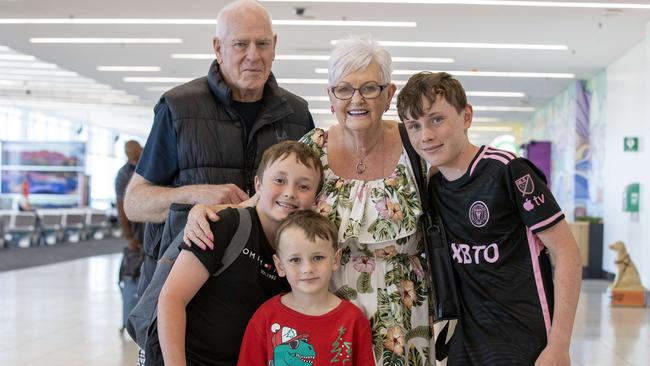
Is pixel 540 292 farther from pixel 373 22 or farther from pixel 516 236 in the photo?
pixel 373 22

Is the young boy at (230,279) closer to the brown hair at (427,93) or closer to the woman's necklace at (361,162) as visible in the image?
the woman's necklace at (361,162)

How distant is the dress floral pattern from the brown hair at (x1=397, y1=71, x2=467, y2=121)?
205 millimetres

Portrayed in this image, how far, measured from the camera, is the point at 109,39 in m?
13.4

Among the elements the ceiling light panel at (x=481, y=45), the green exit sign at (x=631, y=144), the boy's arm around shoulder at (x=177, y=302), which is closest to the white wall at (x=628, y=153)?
the green exit sign at (x=631, y=144)

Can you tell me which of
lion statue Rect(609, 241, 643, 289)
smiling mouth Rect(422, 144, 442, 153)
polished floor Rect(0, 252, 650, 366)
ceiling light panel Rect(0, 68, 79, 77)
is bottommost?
polished floor Rect(0, 252, 650, 366)

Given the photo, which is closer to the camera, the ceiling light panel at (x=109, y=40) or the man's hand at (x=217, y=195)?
the man's hand at (x=217, y=195)

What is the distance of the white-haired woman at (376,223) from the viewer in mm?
2193

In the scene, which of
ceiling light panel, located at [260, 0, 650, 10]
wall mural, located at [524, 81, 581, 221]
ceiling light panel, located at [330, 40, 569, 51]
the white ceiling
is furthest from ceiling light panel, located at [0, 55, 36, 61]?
wall mural, located at [524, 81, 581, 221]

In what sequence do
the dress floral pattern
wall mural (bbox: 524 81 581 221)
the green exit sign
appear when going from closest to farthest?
the dress floral pattern, the green exit sign, wall mural (bbox: 524 81 581 221)

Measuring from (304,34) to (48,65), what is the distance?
8.11m

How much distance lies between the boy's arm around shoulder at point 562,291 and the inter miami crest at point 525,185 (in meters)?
0.11

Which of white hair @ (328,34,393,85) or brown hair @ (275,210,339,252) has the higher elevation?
white hair @ (328,34,393,85)

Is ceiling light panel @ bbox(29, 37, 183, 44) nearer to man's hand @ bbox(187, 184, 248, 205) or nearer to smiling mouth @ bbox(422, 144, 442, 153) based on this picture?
man's hand @ bbox(187, 184, 248, 205)

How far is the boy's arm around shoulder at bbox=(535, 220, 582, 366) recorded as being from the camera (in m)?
1.99
